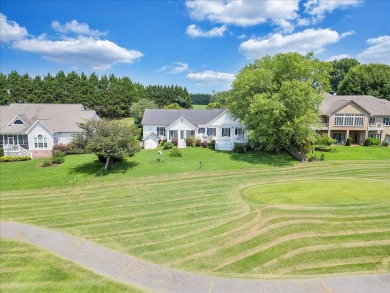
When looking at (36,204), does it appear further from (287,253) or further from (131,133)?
(287,253)

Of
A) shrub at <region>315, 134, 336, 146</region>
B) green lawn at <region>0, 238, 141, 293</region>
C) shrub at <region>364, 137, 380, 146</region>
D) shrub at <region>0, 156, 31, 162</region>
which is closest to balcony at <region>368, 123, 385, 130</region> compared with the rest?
shrub at <region>364, 137, 380, 146</region>

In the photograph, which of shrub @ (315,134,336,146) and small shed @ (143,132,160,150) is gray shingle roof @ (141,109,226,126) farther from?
shrub @ (315,134,336,146)

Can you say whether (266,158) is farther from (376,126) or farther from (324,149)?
(376,126)

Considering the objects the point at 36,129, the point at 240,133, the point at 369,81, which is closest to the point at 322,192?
the point at 240,133

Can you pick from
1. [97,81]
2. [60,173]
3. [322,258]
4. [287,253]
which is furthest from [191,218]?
[97,81]

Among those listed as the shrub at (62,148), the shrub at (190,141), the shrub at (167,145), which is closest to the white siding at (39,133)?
the shrub at (62,148)

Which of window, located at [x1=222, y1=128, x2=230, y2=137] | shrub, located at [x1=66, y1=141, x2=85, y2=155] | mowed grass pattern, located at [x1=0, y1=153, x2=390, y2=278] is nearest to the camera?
mowed grass pattern, located at [x1=0, y1=153, x2=390, y2=278]

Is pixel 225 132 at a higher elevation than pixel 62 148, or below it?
higher
